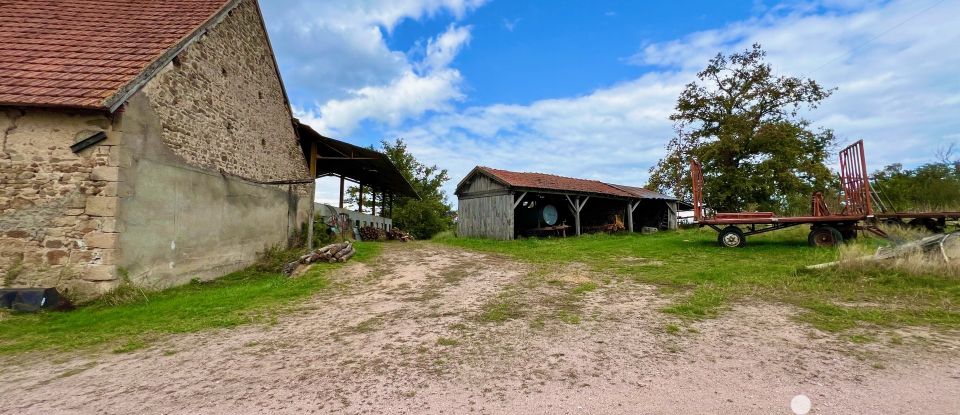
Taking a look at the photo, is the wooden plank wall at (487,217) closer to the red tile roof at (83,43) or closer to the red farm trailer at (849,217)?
the red farm trailer at (849,217)

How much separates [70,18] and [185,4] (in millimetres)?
2220

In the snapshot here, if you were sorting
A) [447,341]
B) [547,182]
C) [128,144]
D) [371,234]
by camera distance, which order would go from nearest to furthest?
[447,341] → [128,144] → [371,234] → [547,182]

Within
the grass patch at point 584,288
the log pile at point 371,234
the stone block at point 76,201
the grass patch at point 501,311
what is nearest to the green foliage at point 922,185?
the grass patch at point 584,288

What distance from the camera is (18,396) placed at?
325 cm

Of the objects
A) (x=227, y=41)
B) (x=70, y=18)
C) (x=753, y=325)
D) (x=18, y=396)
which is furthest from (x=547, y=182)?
(x=18, y=396)

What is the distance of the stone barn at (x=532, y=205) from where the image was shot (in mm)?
18562

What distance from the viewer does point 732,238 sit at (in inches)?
489

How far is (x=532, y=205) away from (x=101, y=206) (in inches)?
674

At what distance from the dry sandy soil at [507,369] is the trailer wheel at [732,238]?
25.7 feet

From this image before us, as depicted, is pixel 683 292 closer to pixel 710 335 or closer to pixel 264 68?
pixel 710 335

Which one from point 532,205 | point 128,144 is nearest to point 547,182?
point 532,205

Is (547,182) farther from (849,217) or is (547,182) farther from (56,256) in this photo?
(56,256)

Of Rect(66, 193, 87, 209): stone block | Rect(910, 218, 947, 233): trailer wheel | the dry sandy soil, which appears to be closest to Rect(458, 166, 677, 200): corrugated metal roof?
Rect(910, 218, 947, 233): trailer wheel

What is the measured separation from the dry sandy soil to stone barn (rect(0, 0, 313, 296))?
3.37 m
